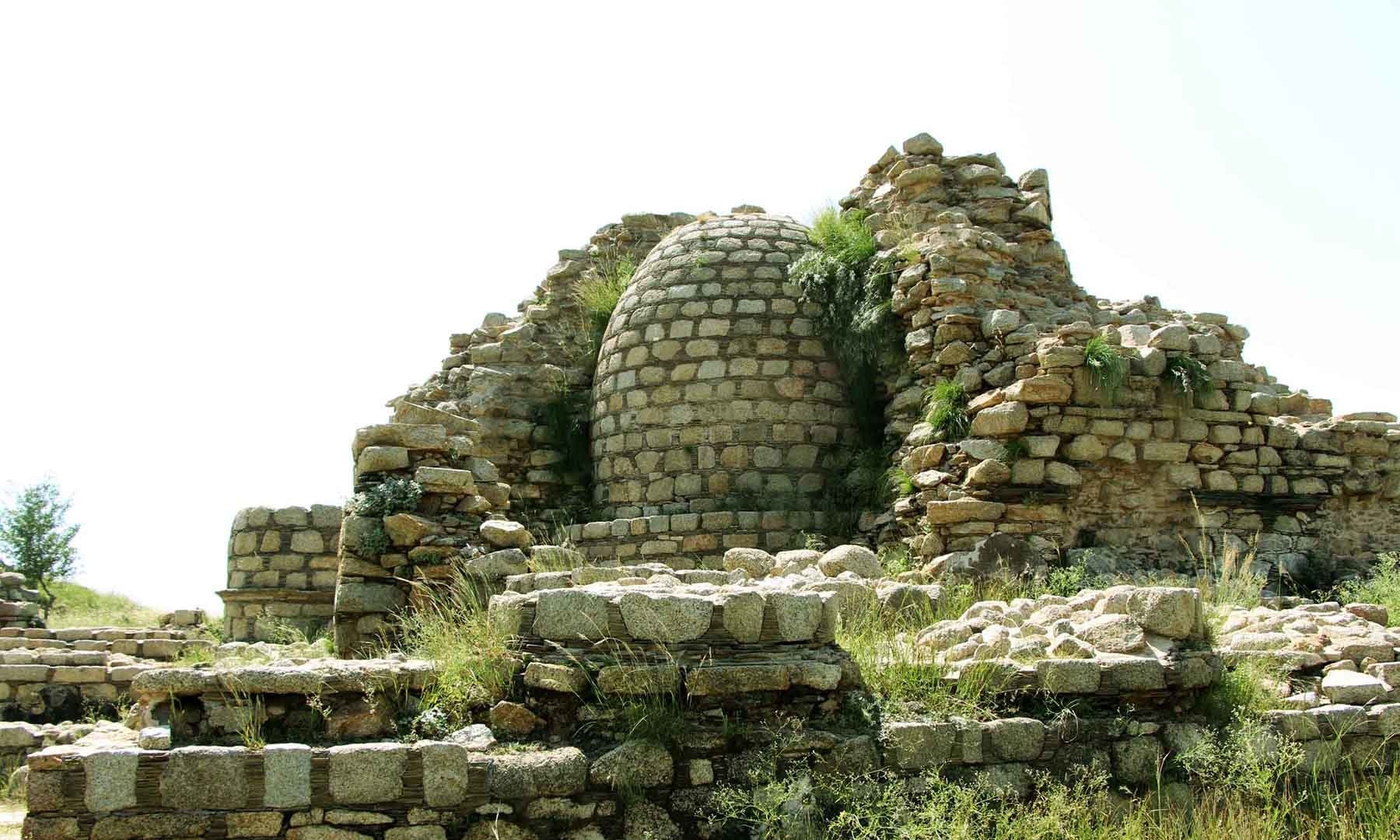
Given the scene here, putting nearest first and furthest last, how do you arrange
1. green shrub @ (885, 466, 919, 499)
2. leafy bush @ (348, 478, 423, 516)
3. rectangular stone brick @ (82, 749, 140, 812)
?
rectangular stone brick @ (82, 749, 140, 812) → leafy bush @ (348, 478, 423, 516) → green shrub @ (885, 466, 919, 499)

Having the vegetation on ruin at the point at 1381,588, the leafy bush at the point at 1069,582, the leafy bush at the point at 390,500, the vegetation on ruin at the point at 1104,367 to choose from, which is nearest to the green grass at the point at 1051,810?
the vegetation on ruin at the point at 1381,588

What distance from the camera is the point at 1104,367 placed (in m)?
10.3

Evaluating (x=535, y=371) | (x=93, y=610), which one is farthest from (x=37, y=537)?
(x=535, y=371)

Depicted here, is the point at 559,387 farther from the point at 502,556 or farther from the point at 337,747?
the point at 337,747

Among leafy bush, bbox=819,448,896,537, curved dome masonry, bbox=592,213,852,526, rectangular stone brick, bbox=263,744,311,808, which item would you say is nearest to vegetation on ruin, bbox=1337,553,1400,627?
leafy bush, bbox=819,448,896,537

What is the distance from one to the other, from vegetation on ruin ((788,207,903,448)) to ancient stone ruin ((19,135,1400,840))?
0.04m

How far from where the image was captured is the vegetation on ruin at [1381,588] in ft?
29.0

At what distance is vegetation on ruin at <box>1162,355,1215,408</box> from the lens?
34.5 feet

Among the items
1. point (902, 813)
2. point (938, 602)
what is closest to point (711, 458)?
point (938, 602)

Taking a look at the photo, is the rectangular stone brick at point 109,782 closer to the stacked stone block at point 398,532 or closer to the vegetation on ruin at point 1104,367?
the stacked stone block at point 398,532

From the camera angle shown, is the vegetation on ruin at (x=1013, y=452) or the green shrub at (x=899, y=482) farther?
the green shrub at (x=899, y=482)

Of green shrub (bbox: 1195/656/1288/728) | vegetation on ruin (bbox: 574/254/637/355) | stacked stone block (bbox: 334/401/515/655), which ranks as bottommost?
green shrub (bbox: 1195/656/1288/728)

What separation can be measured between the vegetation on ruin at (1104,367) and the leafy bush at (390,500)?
18.3 feet

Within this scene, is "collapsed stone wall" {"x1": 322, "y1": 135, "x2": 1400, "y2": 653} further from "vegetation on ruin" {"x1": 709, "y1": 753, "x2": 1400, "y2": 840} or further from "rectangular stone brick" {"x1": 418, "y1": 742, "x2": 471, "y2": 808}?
"vegetation on ruin" {"x1": 709, "y1": 753, "x2": 1400, "y2": 840}
